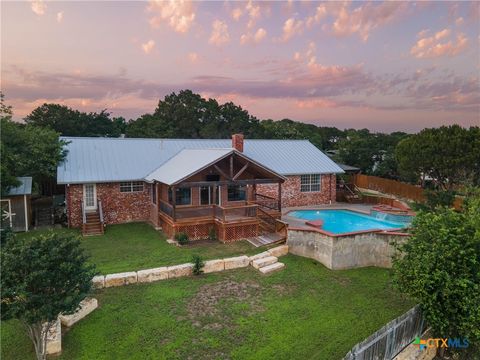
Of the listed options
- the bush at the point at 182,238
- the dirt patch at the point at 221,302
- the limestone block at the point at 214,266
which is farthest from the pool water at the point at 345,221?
the dirt patch at the point at 221,302

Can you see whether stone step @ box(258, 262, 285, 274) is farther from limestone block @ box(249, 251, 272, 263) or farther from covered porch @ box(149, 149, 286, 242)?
covered porch @ box(149, 149, 286, 242)

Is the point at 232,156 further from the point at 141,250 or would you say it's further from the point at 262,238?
the point at 141,250

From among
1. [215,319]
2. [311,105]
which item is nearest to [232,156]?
[215,319]

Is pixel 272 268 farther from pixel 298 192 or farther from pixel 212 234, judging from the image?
pixel 298 192

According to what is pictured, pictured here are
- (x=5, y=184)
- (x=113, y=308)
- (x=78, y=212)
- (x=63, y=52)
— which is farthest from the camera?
(x=78, y=212)

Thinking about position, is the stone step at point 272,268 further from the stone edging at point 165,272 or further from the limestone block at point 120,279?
the limestone block at point 120,279

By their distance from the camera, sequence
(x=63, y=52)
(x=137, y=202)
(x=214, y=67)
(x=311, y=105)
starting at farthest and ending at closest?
(x=311, y=105), (x=214, y=67), (x=137, y=202), (x=63, y=52)

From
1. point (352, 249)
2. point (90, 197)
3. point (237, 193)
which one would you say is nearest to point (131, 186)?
point (90, 197)
